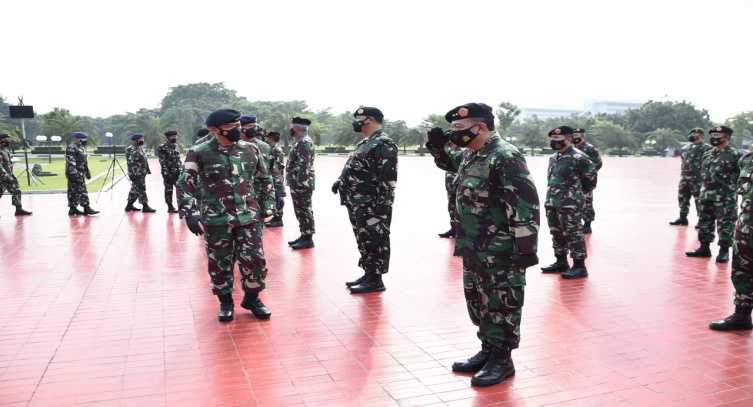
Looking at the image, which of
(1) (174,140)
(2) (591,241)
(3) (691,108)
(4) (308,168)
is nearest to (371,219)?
(4) (308,168)

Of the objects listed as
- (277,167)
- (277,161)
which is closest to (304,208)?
(277,167)

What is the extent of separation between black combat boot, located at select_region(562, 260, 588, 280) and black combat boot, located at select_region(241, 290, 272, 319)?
3487 mm

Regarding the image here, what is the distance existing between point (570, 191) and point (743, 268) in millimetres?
1970

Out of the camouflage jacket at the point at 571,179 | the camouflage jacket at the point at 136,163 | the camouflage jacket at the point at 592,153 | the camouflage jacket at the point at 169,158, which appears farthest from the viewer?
the camouflage jacket at the point at 136,163

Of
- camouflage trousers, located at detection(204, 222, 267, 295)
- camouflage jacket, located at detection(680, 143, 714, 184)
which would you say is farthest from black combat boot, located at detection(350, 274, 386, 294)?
camouflage jacket, located at detection(680, 143, 714, 184)

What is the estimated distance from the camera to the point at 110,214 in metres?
11.6

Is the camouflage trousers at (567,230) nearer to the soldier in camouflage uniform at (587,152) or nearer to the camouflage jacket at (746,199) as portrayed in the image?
the camouflage jacket at (746,199)

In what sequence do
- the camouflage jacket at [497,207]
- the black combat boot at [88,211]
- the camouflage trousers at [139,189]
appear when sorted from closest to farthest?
the camouflage jacket at [497,207], the black combat boot at [88,211], the camouflage trousers at [139,189]

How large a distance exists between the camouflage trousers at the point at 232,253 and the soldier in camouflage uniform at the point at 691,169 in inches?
327

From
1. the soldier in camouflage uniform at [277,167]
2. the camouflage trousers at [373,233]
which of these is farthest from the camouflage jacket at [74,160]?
the camouflage trousers at [373,233]

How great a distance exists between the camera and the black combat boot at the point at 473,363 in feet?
12.5

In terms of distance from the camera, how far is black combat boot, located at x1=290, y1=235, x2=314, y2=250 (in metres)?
8.05

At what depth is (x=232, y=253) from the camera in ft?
15.6

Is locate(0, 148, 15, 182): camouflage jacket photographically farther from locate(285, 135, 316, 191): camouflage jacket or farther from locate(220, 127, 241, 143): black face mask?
locate(220, 127, 241, 143): black face mask
